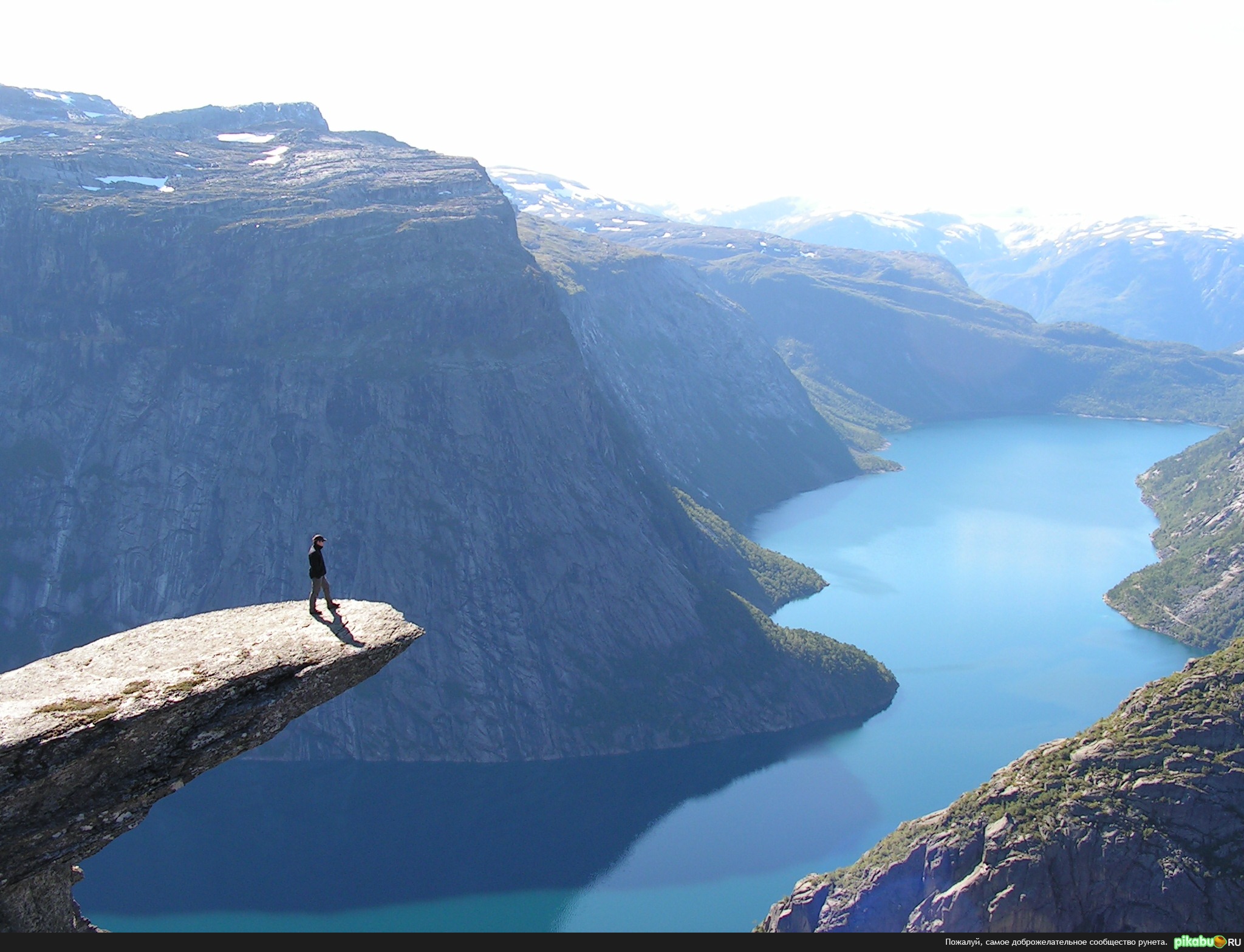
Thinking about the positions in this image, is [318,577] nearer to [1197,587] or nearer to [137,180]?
[137,180]

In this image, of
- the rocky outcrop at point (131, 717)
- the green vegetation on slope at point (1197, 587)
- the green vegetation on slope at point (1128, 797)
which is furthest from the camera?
the green vegetation on slope at point (1197, 587)

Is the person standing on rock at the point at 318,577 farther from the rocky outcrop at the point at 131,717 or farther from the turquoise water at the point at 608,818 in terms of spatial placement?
the turquoise water at the point at 608,818

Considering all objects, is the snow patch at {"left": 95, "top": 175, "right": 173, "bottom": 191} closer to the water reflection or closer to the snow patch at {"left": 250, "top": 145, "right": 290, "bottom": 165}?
the snow patch at {"left": 250, "top": 145, "right": 290, "bottom": 165}

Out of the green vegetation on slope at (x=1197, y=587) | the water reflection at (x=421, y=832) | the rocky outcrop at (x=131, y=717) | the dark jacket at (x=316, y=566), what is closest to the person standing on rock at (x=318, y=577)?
the dark jacket at (x=316, y=566)

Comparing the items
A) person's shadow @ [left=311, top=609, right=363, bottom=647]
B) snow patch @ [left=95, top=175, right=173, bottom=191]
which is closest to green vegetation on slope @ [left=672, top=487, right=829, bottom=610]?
snow patch @ [left=95, top=175, right=173, bottom=191]

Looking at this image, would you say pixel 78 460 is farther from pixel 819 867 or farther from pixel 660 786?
pixel 819 867

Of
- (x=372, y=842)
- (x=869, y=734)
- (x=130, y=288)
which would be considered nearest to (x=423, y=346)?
(x=130, y=288)
